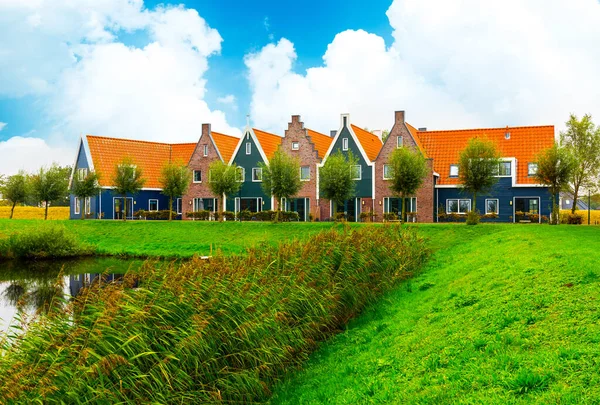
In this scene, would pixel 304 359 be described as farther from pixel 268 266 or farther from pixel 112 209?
pixel 112 209

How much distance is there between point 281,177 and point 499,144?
1845cm

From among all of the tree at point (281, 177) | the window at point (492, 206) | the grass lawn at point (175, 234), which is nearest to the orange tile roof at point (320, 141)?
the tree at point (281, 177)

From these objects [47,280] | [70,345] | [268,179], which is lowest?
[47,280]

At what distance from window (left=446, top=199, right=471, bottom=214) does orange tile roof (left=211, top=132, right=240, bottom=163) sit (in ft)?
66.9

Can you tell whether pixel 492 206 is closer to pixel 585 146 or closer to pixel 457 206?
pixel 457 206

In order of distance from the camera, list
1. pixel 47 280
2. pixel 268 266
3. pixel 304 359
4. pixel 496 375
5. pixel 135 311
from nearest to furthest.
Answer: pixel 496 375, pixel 135 311, pixel 304 359, pixel 268 266, pixel 47 280

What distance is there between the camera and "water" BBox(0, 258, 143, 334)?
1766 cm

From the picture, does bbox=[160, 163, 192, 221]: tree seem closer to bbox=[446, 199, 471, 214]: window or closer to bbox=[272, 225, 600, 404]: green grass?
bbox=[446, 199, 471, 214]: window

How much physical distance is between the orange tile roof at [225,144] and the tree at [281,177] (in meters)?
12.4

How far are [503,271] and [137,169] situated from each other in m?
33.7

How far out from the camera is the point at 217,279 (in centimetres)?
862

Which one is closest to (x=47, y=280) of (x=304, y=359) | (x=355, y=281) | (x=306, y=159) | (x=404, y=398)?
(x=355, y=281)

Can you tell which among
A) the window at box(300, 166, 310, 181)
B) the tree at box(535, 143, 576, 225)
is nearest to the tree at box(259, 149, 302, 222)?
the window at box(300, 166, 310, 181)

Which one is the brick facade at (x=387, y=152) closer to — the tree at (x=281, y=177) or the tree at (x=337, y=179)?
the tree at (x=337, y=179)
